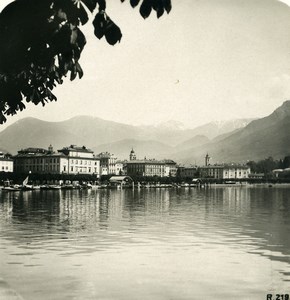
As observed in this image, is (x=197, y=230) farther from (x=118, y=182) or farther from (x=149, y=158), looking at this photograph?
(x=149, y=158)

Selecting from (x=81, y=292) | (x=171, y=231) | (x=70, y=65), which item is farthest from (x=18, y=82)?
(x=171, y=231)

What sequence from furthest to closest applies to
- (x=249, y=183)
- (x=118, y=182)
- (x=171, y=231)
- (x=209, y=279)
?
(x=249, y=183) < (x=118, y=182) < (x=171, y=231) < (x=209, y=279)

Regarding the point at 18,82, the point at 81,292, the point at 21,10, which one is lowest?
the point at 81,292

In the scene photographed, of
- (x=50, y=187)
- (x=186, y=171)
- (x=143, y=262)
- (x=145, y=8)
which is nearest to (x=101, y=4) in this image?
(x=145, y=8)

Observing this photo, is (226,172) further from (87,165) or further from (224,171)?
(87,165)

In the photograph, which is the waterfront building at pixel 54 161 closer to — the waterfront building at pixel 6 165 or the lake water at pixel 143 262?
the waterfront building at pixel 6 165

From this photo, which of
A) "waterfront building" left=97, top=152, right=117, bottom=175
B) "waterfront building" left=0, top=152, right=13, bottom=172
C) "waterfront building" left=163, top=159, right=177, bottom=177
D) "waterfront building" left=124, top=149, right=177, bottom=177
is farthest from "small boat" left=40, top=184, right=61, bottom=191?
"waterfront building" left=163, top=159, right=177, bottom=177
